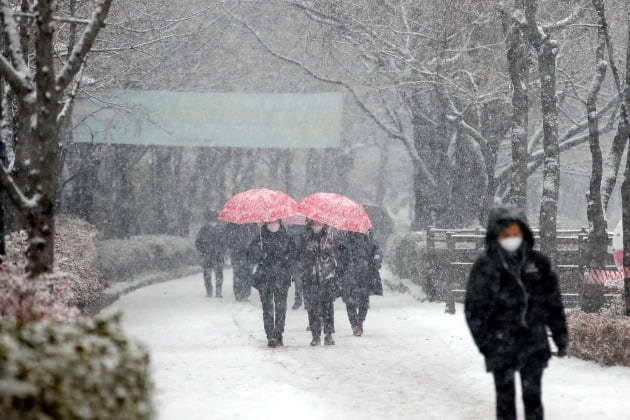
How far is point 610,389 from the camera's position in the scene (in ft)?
30.1

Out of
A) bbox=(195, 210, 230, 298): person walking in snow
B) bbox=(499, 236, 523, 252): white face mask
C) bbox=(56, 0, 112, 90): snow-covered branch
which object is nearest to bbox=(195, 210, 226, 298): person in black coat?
bbox=(195, 210, 230, 298): person walking in snow

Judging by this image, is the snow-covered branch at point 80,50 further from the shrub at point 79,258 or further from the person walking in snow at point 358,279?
the person walking in snow at point 358,279

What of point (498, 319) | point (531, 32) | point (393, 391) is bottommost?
point (393, 391)

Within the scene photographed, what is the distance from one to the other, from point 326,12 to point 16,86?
46.0 feet

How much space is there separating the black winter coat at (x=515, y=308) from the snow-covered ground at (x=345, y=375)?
2.23 meters

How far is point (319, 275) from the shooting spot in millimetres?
13211

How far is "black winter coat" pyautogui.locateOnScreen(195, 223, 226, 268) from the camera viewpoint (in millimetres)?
21422

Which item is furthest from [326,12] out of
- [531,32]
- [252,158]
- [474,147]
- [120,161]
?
[252,158]

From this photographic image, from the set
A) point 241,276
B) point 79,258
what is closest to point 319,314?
point 79,258

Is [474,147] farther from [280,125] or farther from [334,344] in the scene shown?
[334,344]

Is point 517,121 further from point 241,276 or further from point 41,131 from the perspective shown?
point 41,131

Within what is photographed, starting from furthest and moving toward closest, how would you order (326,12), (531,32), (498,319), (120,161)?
(120,161), (326,12), (531,32), (498,319)

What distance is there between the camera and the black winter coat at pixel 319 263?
13.2m

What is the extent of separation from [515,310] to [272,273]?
6.74 m
